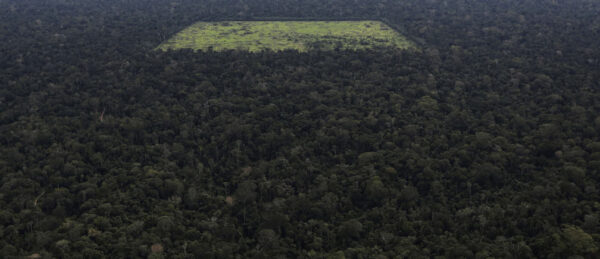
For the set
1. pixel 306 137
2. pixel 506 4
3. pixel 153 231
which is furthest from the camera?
pixel 506 4

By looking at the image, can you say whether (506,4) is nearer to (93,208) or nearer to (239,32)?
(239,32)

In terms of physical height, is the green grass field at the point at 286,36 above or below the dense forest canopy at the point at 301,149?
above

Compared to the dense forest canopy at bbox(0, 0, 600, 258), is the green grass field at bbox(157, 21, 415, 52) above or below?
above

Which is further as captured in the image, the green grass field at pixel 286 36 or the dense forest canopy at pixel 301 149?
the green grass field at pixel 286 36

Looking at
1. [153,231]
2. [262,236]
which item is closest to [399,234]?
[262,236]

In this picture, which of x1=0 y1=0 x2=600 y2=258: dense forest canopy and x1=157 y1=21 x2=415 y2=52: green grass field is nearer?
x1=0 y1=0 x2=600 y2=258: dense forest canopy
